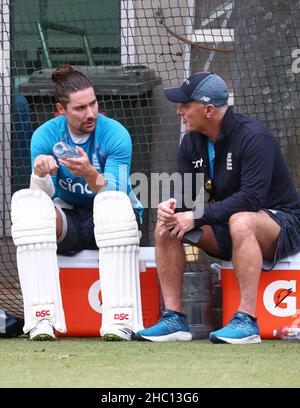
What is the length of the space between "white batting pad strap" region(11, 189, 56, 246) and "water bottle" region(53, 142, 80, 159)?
232 mm

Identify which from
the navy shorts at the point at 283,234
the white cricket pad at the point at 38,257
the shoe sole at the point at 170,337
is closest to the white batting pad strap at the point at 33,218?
the white cricket pad at the point at 38,257

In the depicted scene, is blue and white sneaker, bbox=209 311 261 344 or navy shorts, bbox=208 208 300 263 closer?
blue and white sneaker, bbox=209 311 261 344

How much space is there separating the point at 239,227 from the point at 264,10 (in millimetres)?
1749

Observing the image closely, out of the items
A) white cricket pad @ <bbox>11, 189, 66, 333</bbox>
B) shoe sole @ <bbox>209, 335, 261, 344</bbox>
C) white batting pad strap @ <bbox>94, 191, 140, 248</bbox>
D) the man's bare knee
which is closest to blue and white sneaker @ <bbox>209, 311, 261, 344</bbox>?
shoe sole @ <bbox>209, 335, 261, 344</bbox>

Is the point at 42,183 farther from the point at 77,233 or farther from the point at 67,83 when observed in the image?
the point at 67,83

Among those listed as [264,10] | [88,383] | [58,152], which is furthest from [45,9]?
[88,383]

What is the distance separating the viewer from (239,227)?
5129 mm

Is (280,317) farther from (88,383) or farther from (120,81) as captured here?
(120,81)

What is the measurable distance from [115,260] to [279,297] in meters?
0.82

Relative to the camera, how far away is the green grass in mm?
3947

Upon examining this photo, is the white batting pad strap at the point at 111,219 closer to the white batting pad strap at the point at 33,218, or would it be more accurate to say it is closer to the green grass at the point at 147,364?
the white batting pad strap at the point at 33,218

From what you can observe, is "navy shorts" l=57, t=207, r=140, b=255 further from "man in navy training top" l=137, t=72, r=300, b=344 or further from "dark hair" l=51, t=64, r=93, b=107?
"dark hair" l=51, t=64, r=93, b=107

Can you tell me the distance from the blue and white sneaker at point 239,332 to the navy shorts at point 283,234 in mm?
363
